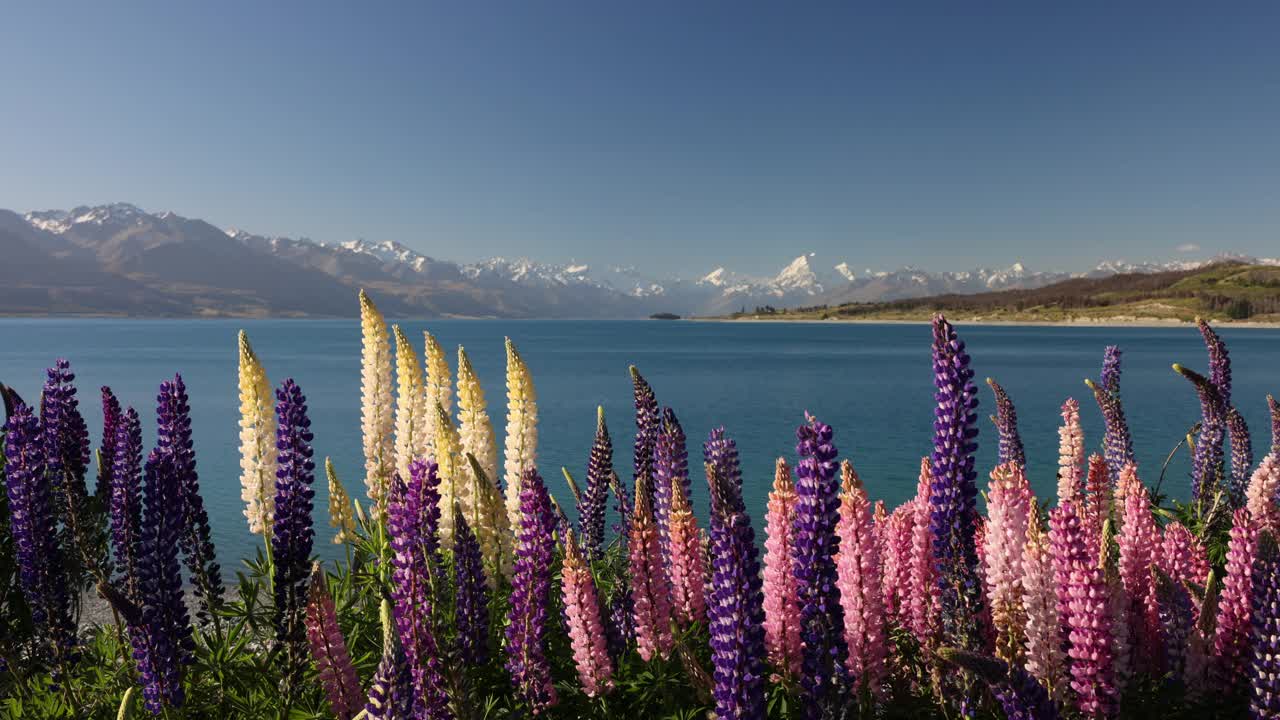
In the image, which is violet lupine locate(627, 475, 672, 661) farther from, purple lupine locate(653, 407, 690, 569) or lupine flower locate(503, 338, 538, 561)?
lupine flower locate(503, 338, 538, 561)

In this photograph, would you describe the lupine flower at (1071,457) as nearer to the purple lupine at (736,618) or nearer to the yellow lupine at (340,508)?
the purple lupine at (736,618)

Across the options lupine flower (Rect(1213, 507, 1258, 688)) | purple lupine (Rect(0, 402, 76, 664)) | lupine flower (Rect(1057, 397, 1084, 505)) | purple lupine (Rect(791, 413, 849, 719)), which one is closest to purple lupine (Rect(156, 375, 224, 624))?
purple lupine (Rect(0, 402, 76, 664))

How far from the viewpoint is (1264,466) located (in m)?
6.81

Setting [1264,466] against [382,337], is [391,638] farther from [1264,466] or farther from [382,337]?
[1264,466]

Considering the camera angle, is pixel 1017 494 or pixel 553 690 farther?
pixel 553 690

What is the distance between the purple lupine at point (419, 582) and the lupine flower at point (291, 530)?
132 centimetres

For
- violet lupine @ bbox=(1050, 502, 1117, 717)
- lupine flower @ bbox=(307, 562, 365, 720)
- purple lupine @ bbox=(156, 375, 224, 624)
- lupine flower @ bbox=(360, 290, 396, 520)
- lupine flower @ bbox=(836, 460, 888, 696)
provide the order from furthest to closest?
1. lupine flower @ bbox=(360, 290, 396, 520)
2. purple lupine @ bbox=(156, 375, 224, 624)
3. lupine flower @ bbox=(836, 460, 888, 696)
4. lupine flower @ bbox=(307, 562, 365, 720)
5. violet lupine @ bbox=(1050, 502, 1117, 717)

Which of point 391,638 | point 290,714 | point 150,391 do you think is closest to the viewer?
point 391,638

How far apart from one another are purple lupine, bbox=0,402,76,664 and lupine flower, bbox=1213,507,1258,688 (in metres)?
9.20

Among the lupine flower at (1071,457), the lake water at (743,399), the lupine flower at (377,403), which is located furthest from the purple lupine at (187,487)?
the lake water at (743,399)

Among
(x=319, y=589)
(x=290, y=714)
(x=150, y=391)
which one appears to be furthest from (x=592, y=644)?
(x=150, y=391)

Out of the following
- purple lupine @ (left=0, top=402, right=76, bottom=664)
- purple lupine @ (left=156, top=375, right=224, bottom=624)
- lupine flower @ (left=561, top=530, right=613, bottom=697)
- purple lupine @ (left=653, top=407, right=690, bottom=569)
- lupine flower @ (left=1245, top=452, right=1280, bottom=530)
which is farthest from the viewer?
lupine flower @ (left=1245, top=452, right=1280, bottom=530)

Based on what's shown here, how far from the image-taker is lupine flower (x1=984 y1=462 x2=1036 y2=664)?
4746 millimetres

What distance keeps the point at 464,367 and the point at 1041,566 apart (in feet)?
18.1
